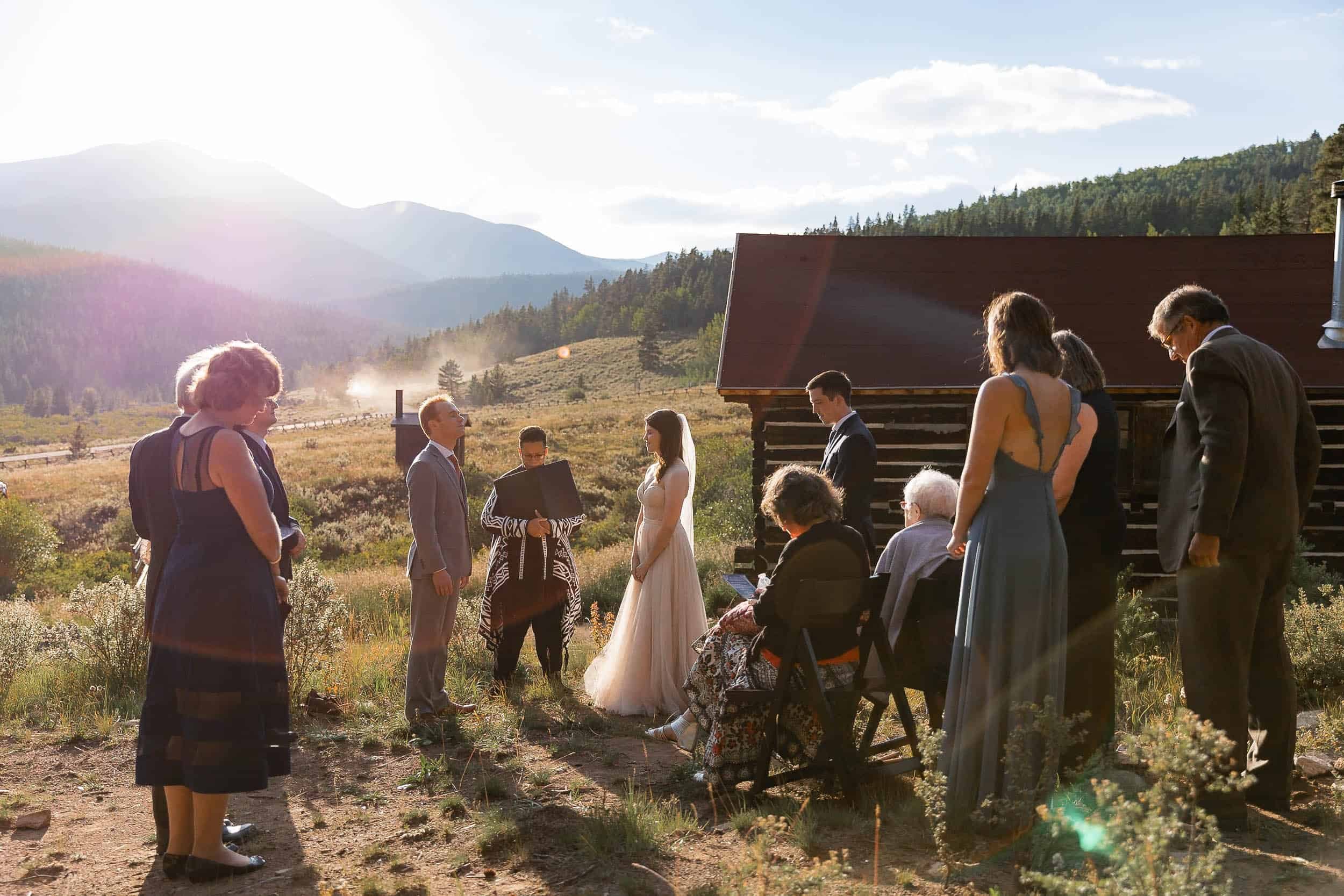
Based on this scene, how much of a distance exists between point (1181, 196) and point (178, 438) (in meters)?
124

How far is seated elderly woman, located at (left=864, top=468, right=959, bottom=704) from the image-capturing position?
4.21 meters

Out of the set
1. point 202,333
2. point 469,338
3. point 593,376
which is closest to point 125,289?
point 202,333

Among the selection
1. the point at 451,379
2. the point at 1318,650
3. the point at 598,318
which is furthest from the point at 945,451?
the point at 598,318

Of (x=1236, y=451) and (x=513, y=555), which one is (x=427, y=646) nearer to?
(x=513, y=555)

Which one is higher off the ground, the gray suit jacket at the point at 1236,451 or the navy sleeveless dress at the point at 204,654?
the gray suit jacket at the point at 1236,451

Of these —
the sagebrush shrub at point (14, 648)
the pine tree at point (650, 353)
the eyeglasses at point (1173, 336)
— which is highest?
the pine tree at point (650, 353)

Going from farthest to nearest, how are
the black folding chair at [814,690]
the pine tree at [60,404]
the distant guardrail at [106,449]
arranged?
the pine tree at [60,404]
the distant guardrail at [106,449]
the black folding chair at [814,690]

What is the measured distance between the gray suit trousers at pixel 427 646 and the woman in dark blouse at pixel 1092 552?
3.52m

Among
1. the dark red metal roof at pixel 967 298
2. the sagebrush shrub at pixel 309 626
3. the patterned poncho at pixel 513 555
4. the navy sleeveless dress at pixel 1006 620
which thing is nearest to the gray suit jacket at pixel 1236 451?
the navy sleeveless dress at pixel 1006 620

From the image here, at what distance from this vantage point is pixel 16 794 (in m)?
4.72

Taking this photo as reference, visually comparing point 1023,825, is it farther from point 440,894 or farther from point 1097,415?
point 440,894

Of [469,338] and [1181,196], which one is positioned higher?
[1181,196]

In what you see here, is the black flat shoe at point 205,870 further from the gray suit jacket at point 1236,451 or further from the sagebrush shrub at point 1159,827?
the gray suit jacket at point 1236,451

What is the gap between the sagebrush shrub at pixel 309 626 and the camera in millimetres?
6465
